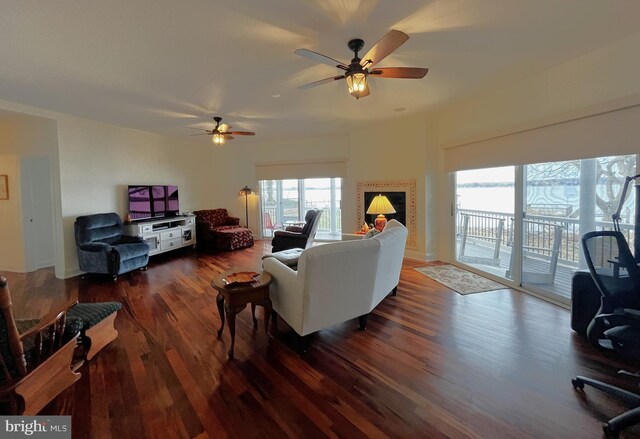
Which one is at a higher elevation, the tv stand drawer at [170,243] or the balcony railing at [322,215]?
the balcony railing at [322,215]

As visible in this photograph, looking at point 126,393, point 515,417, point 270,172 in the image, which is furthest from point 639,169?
point 270,172

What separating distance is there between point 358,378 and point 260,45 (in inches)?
115

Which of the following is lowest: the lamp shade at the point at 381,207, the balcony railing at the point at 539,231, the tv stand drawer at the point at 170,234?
the tv stand drawer at the point at 170,234

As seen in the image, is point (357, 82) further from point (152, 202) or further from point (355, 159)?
point (152, 202)

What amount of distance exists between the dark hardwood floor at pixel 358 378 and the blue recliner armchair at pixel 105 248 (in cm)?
121

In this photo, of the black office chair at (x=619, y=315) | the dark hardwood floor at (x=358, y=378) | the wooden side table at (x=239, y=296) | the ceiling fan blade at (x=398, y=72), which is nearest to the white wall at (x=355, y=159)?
the dark hardwood floor at (x=358, y=378)

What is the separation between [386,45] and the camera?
6.91 ft

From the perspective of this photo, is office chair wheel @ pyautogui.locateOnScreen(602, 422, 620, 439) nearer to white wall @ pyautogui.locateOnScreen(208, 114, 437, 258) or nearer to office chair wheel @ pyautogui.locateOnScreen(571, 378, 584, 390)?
office chair wheel @ pyautogui.locateOnScreen(571, 378, 584, 390)

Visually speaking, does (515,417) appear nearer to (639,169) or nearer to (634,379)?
(634,379)

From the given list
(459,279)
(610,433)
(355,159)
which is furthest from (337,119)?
(610,433)

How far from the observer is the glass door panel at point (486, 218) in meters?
4.10

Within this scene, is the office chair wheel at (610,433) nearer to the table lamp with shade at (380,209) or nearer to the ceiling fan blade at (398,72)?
the ceiling fan blade at (398,72)

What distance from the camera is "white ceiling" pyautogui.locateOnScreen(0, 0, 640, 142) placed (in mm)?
2078

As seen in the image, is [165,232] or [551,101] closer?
[551,101]
